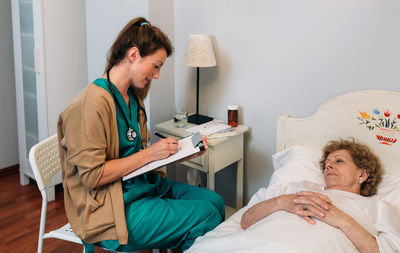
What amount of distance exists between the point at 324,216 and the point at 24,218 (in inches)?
72.9

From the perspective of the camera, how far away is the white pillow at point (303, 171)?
5.39ft

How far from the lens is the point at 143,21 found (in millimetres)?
1537

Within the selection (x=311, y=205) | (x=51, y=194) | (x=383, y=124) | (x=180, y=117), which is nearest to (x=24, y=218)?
(x=51, y=194)

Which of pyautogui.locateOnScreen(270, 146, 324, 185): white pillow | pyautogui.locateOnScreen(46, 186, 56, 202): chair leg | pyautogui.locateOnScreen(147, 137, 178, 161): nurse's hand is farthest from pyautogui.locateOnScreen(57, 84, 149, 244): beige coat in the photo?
pyautogui.locateOnScreen(46, 186, 56, 202): chair leg

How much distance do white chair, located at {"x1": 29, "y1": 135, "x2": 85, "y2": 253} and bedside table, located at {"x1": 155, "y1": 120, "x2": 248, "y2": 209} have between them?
69 centimetres

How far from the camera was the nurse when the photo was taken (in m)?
1.36

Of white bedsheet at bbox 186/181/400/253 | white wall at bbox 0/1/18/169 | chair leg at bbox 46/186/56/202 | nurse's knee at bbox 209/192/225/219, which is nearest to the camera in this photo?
white bedsheet at bbox 186/181/400/253

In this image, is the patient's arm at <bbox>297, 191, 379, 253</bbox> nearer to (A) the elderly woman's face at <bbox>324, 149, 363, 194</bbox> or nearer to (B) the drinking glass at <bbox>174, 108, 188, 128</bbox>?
(A) the elderly woman's face at <bbox>324, 149, 363, 194</bbox>

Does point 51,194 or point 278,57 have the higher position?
point 278,57

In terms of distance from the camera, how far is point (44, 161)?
5.32 ft

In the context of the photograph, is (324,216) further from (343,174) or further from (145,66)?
(145,66)

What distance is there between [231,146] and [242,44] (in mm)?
558

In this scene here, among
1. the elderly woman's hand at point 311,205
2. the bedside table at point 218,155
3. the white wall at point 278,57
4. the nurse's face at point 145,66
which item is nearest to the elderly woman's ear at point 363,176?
the elderly woman's hand at point 311,205

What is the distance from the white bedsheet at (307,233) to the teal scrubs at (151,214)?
80 mm
